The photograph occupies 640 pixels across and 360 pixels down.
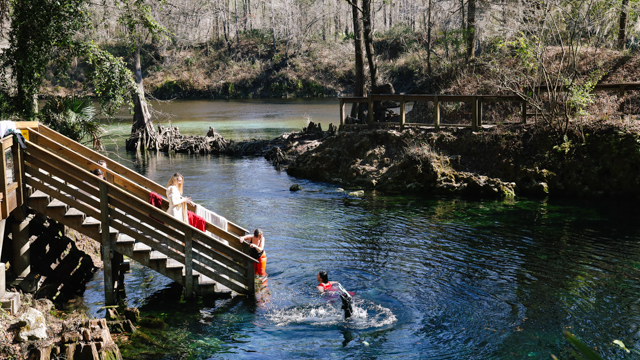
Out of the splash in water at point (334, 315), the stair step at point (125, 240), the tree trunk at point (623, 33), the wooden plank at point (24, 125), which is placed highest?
the tree trunk at point (623, 33)

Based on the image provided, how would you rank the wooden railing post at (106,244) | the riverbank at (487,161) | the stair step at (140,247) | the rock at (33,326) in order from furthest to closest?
the riverbank at (487,161) < the stair step at (140,247) < the wooden railing post at (106,244) < the rock at (33,326)

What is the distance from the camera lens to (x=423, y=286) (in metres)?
11.4

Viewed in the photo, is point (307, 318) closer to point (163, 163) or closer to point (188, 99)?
point (163, 163)

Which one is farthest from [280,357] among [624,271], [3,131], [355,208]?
[355,208]

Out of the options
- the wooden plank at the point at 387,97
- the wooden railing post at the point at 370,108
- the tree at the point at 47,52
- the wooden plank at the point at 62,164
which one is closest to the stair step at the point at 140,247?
the wooden plank at the point at 62,164

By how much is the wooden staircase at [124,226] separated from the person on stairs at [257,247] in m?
0.79

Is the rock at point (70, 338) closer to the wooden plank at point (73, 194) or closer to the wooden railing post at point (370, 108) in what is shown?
the wooden plank at point (73, 194)

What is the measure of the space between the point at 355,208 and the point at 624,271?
27.8 feet

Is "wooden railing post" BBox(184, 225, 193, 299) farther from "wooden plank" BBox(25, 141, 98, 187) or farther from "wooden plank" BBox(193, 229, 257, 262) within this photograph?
"wooden plank" BBox(25, 141, 98, 187)

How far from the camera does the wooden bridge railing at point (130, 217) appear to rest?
32.0ft

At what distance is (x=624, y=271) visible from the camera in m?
11.9

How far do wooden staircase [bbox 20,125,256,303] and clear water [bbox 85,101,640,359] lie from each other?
653mm

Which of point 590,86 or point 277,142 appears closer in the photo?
point 590,86

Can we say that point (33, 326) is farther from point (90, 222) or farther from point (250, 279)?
point (250, 279)
